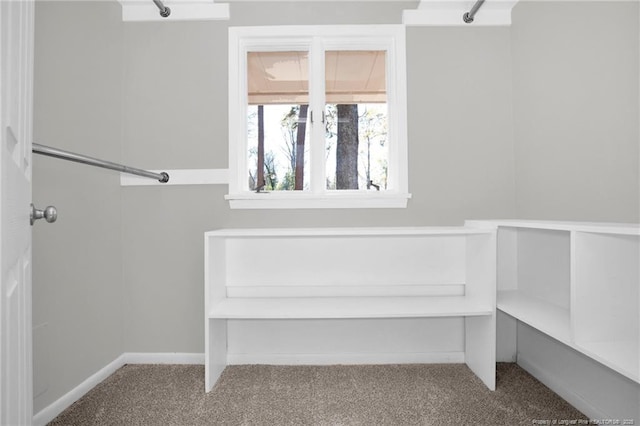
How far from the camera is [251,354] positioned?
1988mm

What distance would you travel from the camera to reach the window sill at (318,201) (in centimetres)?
200

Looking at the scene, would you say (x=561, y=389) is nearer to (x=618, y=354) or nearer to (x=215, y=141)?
Answer: (x=618, y=354)

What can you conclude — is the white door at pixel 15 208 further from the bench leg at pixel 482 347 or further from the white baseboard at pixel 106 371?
the bench leg at pixel 482 347

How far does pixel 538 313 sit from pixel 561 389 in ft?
1.38

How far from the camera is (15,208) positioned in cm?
78

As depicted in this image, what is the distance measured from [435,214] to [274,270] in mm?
1011

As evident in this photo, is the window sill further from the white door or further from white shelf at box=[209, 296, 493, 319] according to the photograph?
the white door

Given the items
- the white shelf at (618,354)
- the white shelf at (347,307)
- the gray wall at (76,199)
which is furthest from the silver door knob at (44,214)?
the white shelf at (618,354)

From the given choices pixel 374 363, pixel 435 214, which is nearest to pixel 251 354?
pixel 374 363

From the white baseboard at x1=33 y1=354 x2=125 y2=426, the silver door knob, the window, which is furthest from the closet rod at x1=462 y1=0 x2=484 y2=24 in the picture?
the white baseboard at x1=33 y1=354 x2=125 y2=426

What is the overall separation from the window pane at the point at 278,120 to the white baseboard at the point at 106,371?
109 cm

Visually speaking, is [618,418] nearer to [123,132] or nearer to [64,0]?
[123,132]

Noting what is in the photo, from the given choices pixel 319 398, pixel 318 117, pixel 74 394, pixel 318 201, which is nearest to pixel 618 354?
pixel 319 398

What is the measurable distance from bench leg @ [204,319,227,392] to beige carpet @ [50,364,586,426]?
51mm
